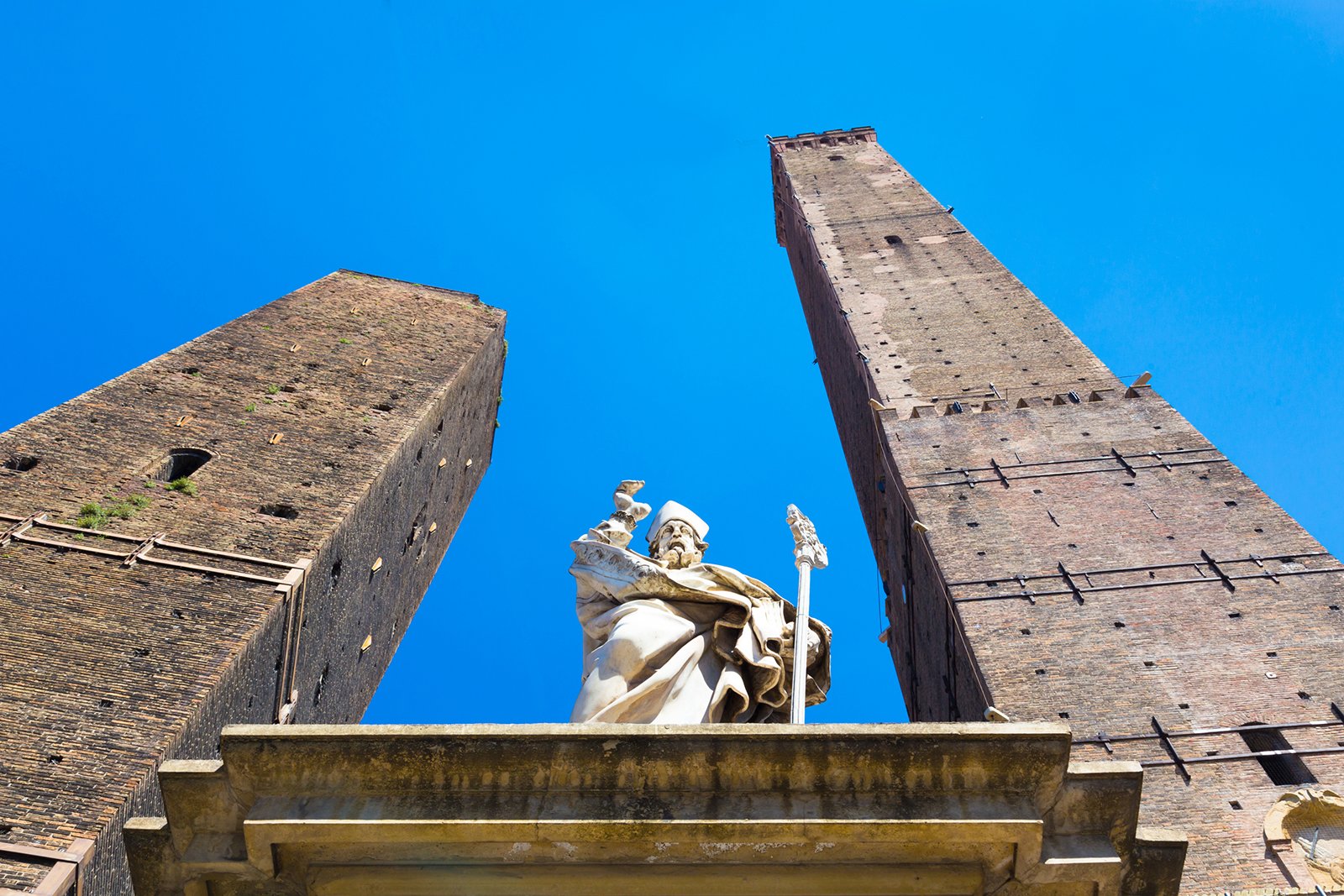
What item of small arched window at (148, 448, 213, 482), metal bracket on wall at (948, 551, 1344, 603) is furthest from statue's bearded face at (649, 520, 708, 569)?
small arched window at (148, 448, 213, 482)

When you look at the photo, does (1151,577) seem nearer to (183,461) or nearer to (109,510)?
(183,461)

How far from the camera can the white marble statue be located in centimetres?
515

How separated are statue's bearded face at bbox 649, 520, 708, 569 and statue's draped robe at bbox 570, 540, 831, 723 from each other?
0.39 feet

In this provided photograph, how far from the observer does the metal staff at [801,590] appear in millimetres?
5156

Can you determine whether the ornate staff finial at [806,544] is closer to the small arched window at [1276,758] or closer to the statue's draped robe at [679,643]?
the statue's draped robe at [679,643]

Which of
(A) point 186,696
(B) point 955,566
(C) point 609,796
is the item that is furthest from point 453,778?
(B) point 955,566

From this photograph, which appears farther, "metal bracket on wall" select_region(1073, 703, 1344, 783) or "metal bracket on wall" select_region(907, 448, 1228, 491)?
"metal bracket on wall" select_region(907, 448, 1228, 491)

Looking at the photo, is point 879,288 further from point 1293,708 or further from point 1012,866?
point 1012,866

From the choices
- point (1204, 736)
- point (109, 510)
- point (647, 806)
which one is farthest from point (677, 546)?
point (109, 510)

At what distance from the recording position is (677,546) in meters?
6.10

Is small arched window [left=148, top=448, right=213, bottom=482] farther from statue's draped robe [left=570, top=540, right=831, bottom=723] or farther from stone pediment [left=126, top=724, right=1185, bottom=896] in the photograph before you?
stone pediment [left=126, top=724, right=1185, bottom=896]

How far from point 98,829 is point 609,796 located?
6.99m

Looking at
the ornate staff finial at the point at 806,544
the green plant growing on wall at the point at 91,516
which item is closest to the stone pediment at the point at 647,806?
the ornate staff finial at the point at 806,544

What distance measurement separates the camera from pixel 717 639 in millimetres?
5484
